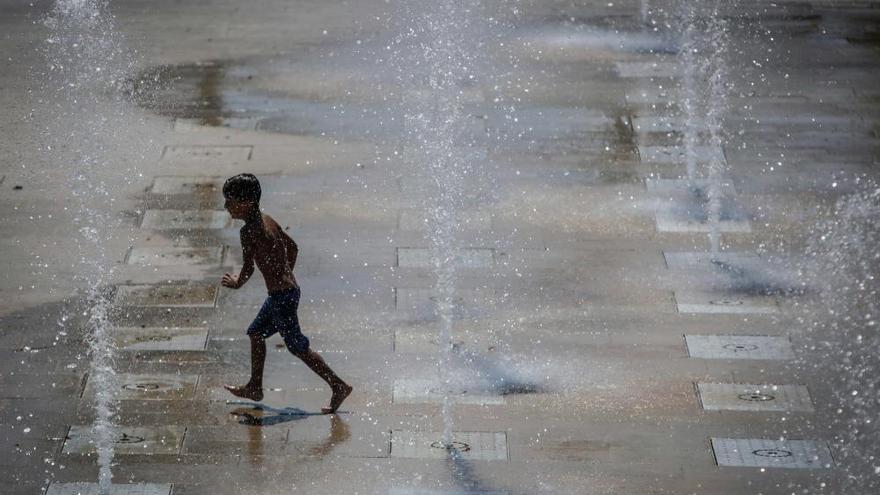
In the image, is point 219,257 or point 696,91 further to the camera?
point 696,91

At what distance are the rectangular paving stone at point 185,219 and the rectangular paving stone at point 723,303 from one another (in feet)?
13.3

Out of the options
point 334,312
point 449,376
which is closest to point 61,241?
point 334,312

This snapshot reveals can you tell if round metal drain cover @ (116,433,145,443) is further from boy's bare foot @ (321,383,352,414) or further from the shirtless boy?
boy's bare foot @ (321,383,352,414)

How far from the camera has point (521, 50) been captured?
16.0 m

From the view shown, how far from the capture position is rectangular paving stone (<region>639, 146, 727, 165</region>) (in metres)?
13.5

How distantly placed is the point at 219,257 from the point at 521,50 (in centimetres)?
550

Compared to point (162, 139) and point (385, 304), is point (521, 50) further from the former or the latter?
point (385, 304)

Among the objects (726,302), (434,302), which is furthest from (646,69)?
(434,302)

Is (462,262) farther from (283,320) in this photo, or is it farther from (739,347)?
(283,320)

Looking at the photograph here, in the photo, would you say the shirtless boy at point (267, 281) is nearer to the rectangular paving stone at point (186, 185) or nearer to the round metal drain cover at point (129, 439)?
the round metal drain cover at point (129, 439)

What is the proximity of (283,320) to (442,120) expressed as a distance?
5.49 metres

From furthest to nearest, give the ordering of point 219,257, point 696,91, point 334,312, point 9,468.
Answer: point 696,91 → point 219,257 → point 334,312 → point 9,468

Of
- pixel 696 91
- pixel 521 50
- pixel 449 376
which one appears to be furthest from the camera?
pixel 521 50

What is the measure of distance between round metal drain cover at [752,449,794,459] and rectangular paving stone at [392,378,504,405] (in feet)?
5.94
